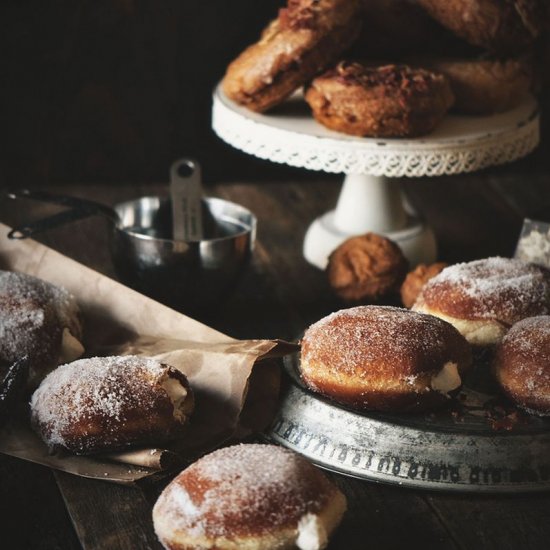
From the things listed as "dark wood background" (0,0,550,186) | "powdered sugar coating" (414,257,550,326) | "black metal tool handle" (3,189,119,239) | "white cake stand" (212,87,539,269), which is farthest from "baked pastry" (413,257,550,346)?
"dark wood background" (0,0,550,186)

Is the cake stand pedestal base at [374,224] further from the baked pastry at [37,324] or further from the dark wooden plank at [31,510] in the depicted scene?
the dark wooden plank at [31,510]

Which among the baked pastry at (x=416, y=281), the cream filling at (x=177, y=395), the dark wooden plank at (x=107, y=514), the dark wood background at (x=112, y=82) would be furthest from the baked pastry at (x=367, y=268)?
the dark wood background at (x=112, y=82)

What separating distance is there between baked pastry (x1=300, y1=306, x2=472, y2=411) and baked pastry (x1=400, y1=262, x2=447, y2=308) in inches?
15.4

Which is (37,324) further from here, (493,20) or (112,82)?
(112,82)

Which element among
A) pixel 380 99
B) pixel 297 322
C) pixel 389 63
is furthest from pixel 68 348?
pixel 389 63

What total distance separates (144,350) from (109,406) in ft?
0.80

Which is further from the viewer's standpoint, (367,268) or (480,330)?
(367,268)

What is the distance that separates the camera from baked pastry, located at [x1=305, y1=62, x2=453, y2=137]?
1594 mm

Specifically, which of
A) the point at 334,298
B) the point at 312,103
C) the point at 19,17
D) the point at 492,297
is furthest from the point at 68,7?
the point at 492,297

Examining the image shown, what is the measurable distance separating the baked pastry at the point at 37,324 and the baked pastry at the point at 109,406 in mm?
109

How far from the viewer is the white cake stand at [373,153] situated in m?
1.62

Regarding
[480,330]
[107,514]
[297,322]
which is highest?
[480,330]

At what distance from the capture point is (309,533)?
94cm

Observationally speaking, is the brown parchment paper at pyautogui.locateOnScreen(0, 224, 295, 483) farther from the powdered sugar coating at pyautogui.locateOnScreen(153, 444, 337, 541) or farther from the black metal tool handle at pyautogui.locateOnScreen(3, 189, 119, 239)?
the powdered sugar coating at pyautogui.locateOnScreen(153, 444, 337, 541)
